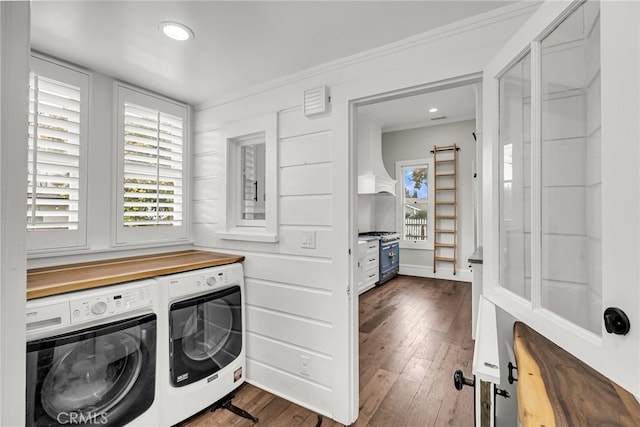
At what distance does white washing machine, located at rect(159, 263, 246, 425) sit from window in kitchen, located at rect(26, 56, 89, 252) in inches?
33.0

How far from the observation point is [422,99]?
414 centimetres

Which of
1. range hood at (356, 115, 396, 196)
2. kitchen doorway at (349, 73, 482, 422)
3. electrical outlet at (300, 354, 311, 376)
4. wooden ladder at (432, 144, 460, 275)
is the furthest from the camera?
wooden ladder at (432, 144, 460, 275)

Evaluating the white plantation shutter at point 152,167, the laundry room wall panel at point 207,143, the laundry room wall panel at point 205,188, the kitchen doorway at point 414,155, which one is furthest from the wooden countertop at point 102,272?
the kitchen doorway at point 414,155

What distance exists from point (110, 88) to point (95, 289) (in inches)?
60.9

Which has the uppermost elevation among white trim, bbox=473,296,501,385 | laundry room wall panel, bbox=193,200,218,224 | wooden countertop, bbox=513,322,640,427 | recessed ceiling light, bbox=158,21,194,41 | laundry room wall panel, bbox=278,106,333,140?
recessed ceiling light, bbox=158,21,194,41

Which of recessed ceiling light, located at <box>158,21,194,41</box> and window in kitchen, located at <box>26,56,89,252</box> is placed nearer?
recessed ceiling light, located at <box>158,21,194,41</box>

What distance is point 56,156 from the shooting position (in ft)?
6.15

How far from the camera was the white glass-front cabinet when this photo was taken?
617 millimetres

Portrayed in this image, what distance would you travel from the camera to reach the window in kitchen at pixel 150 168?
2240 mm

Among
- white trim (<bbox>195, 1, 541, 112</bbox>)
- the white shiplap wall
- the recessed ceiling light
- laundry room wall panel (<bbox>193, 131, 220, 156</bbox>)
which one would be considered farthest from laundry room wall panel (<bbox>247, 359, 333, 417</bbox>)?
the recessed ceiling light

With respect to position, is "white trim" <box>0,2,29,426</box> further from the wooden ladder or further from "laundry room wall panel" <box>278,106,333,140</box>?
the wooden ladder

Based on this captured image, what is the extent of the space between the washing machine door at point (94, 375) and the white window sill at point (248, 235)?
0.85 metres

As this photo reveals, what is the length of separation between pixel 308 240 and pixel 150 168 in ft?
4.98

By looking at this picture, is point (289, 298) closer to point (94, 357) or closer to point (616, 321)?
point (94, 357)
